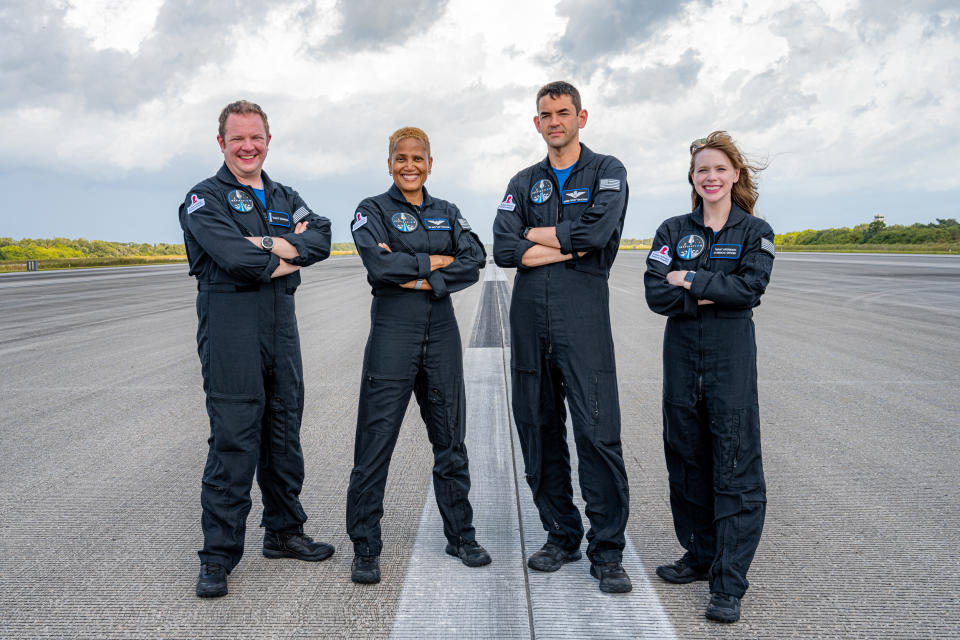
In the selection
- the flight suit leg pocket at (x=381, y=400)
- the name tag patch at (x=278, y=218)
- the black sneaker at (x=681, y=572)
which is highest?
the name tag patch at (x=278, y=218)

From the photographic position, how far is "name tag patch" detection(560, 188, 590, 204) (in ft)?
10.9

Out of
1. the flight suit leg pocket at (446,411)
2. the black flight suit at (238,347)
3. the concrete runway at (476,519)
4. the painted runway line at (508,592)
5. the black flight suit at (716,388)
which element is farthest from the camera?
the flight suit leg pocket at (446,411)

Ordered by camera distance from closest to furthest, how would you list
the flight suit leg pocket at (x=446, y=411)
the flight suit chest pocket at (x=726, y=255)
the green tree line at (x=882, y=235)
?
the flight suit chest pocket at (x=726, y=255)
the flight suit leg pocket at (x=446, y=411)
the green tree line at (x=882, y=235)

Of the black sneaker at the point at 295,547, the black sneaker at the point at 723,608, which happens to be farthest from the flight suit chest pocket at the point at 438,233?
the black sneaker at the point at 723,608

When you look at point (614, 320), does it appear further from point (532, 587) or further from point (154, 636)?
point (154, 636)

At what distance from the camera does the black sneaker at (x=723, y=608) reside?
278 centimetres

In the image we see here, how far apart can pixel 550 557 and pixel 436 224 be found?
186 centimetres

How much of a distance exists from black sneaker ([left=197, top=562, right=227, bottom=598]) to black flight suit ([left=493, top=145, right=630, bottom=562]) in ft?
5.26

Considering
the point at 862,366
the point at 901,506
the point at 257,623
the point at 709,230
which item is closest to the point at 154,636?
the point at 257,623

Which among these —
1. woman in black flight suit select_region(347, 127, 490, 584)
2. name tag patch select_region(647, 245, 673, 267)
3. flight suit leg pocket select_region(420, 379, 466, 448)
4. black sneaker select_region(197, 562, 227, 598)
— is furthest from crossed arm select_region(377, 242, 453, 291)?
black sneaker select_region(197, 562, 227, 598)

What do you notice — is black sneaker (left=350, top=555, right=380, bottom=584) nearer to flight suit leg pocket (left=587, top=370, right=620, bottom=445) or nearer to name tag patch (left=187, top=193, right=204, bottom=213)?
flight suit leg pocket (left=587, top=370, right=620, bottom=445)

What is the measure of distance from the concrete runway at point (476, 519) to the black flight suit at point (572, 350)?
33 cm

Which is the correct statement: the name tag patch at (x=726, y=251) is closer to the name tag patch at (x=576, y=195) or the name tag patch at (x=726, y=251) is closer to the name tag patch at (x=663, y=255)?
the name tag patch at (x=663, y=255)

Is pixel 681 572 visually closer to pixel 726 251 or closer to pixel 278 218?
pixel 726 251
